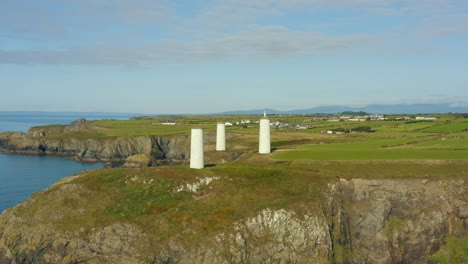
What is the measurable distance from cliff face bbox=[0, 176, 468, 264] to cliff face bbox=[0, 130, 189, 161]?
8552 centimetres

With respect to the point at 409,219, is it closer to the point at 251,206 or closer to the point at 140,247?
the point at 251,206

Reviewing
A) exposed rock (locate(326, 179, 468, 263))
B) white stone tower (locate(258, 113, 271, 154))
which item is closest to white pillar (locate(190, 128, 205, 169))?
white stone tower (locate(258, 113, 271, 154))

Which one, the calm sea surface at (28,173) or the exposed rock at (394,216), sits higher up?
the exposed rock at (394,216)

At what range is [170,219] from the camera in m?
40.3

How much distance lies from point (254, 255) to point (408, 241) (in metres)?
16.4

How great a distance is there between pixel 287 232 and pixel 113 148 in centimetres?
10163

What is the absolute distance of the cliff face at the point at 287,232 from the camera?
38250 millimetres

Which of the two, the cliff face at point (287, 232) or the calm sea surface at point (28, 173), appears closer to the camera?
the cliff face at point (287, 232)

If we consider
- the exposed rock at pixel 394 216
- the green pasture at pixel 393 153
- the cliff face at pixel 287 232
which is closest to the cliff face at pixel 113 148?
the green pasture at pixel 393 153

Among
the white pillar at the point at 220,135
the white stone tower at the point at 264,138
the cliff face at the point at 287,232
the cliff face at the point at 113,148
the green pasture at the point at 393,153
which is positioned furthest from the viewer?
the cliff face at the point at 113,148

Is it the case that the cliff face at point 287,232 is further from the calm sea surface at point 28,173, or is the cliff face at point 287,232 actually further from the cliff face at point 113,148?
the cliff face at point 113,148

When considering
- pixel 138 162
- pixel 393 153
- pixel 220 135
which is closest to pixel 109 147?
pixel 138 162

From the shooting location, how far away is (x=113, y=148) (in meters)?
132

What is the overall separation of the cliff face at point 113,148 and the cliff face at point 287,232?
85516 millimetres
